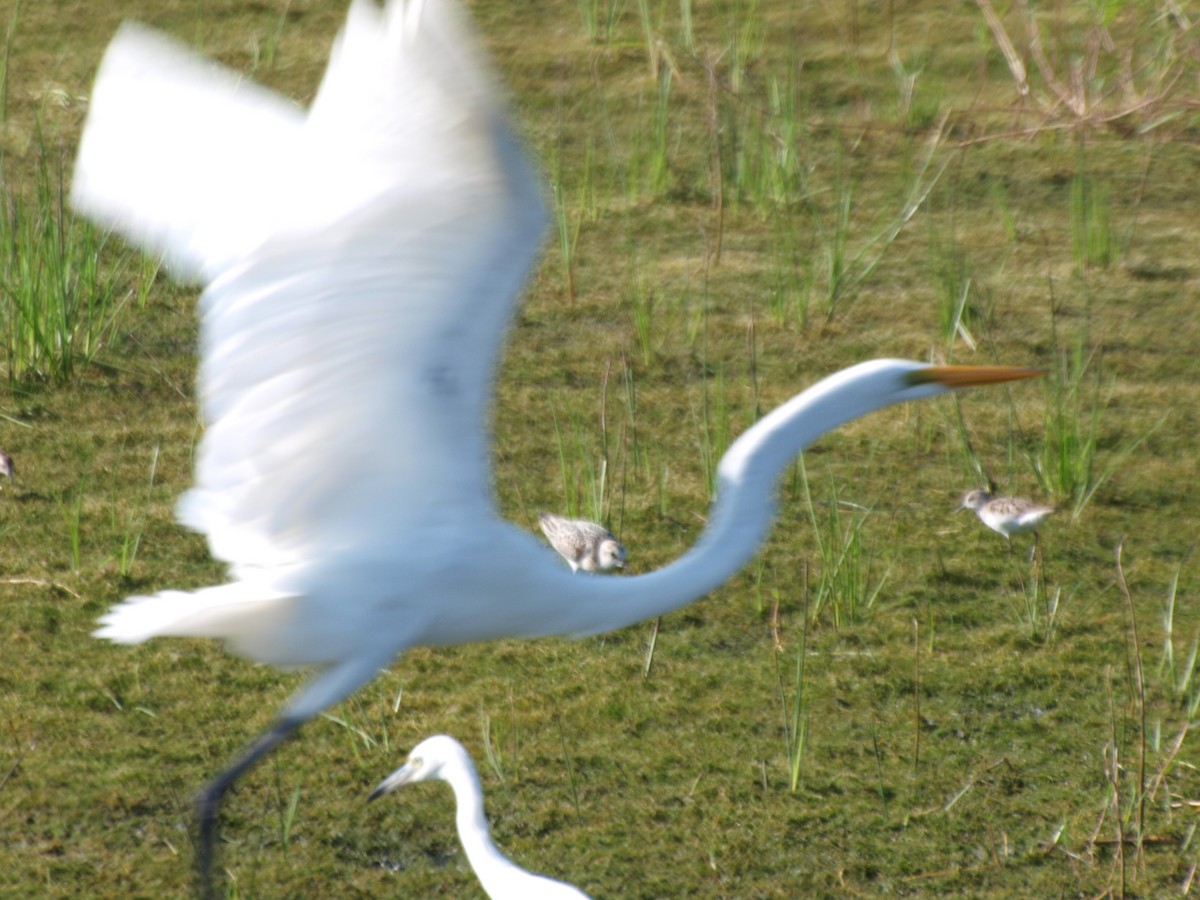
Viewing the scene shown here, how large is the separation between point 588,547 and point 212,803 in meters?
1.59

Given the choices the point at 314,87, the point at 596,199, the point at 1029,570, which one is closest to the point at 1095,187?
the point at 596,199

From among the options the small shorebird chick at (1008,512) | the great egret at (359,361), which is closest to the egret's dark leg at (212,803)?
the great egret at (359,361)

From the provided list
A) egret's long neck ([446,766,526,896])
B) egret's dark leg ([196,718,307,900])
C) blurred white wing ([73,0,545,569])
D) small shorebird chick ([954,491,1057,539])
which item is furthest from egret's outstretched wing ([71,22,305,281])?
small shorebird chick ([954,491,1057,539])

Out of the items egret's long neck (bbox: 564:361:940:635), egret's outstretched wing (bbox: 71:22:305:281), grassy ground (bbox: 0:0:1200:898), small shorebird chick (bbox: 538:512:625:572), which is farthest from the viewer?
small shorebird chick (bbox: 538:512:625:572)

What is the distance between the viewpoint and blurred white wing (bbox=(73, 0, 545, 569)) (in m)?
2.89

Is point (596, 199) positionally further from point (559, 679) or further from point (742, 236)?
point (559, 679)

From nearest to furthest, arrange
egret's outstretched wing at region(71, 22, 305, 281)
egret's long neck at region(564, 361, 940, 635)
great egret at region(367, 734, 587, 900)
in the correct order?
egret's outstretched wing at region(71, 22, 305, 281) < great egret at region(367, 734, 587, 900) < egret's long neck at region(564, 361, 940, 635)

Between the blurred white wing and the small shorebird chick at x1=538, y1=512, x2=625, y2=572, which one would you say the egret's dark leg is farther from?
the small shorebird chick at x1=538, y1=512, x2=625, y2=572

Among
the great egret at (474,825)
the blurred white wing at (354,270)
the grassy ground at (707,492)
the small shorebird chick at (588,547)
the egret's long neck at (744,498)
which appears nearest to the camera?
→ the blurred white wing at (354,270)

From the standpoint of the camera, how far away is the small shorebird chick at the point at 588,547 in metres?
4.81

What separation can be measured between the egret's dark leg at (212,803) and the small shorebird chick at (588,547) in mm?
1458

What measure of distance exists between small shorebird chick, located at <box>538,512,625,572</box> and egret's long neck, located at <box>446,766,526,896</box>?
1.25 meters

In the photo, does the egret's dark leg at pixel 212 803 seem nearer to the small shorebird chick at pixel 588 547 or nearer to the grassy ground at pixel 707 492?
the grassy ground at pixel 707 492

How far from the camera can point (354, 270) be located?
9.70 ft
